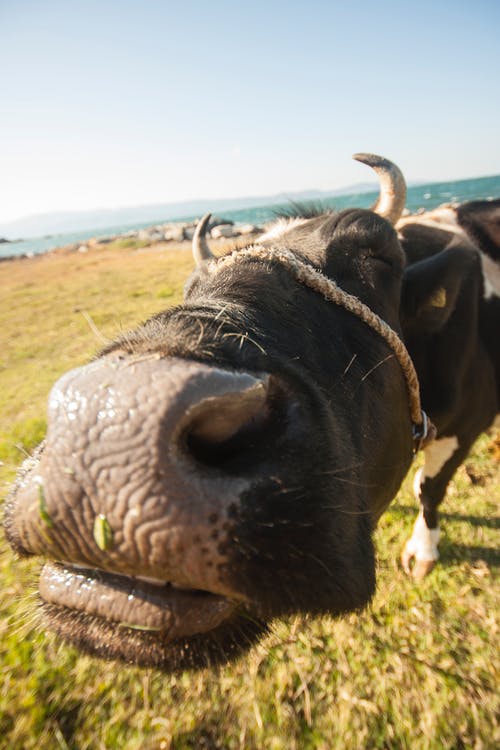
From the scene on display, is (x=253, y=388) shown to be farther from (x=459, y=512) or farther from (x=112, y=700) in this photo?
(x=459, y=512)

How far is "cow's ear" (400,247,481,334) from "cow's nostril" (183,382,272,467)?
1821mm

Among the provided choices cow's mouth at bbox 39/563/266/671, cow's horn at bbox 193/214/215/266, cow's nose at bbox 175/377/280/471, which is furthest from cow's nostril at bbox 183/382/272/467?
cow's horn at bbox 193/214/215/266

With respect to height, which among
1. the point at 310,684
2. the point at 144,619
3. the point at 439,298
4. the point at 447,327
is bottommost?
the point at 310,684

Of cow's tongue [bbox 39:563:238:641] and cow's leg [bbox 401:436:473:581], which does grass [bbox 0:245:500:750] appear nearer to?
cow's leg [bbox 401:436:473:581]

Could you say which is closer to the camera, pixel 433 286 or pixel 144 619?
pixel 144 619

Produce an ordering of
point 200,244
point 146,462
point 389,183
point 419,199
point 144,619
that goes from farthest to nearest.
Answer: point 419,199
point 200,244
point 389,183
point 144,619
point 146,462

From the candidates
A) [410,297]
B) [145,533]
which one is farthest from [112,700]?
[410,297]

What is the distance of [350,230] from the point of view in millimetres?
2406

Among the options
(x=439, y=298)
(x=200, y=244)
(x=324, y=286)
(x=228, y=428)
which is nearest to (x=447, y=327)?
(x=439, y=298)

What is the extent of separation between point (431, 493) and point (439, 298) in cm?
173

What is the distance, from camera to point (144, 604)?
1.18 m

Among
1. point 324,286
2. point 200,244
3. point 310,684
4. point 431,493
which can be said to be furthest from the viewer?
point 431,493

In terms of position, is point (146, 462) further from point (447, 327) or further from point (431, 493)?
point (431, 493)

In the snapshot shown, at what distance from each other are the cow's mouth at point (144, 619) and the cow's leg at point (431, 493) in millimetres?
2655
